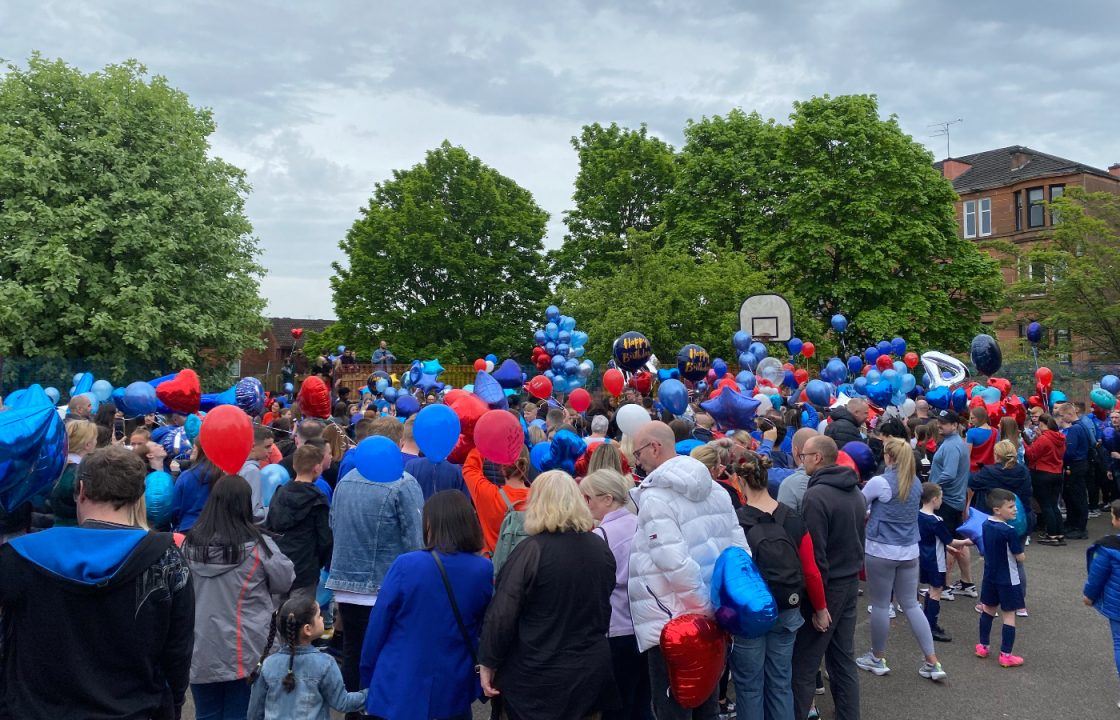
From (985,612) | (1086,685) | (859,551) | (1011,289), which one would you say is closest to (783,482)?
(859,551)

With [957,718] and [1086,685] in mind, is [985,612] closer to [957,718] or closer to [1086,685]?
[1086,685]

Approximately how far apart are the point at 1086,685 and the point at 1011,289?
2279cm

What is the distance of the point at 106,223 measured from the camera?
20.8m

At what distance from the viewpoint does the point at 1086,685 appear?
583cm

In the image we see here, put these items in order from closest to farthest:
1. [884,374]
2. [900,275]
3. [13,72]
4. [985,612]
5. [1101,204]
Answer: [985,612], [884,374], [13,72], [1101,204], [900,275]

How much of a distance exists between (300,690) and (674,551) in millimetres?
1771

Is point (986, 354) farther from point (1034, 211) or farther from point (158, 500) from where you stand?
point (1034, 211)

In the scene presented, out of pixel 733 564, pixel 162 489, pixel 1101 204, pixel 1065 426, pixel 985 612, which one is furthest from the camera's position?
pixel 1101 204

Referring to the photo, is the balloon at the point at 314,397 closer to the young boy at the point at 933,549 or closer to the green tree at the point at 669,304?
the young boy at the point at 933,549

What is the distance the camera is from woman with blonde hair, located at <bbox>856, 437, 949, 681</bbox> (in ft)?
19.1

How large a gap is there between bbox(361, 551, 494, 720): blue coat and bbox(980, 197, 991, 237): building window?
4738 cm

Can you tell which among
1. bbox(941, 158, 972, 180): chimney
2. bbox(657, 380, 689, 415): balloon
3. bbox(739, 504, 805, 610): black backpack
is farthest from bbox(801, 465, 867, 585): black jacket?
bbox(941, 158, 972, 180): chimney

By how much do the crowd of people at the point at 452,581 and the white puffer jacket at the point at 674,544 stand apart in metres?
0.01

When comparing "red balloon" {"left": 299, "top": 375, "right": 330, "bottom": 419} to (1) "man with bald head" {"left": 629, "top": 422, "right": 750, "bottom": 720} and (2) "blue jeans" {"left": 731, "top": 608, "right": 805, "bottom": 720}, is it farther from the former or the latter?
(2) "blue jeans" {"left": 731, "top": 608, "right": 805, "bottom": 720}
